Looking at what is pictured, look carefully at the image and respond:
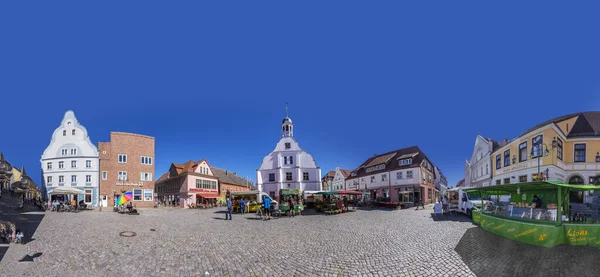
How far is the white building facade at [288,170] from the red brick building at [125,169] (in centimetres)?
1751

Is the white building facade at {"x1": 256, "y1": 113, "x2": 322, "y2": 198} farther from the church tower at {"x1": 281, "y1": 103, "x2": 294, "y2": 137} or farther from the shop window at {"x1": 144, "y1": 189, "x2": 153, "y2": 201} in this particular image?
the shop window at {"x1": 144, "y1": 189, "x2": 153, "y2": 201}

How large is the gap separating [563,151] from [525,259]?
2381 centimetres

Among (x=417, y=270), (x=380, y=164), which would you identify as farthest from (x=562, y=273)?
(x=380, y=164)

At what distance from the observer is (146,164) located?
147 ft

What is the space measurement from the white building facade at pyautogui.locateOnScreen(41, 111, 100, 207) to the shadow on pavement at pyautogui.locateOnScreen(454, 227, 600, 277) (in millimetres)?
47823

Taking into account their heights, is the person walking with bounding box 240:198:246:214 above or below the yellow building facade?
below

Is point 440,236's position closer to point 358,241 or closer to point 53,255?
point 358,241

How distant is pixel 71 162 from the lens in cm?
4181

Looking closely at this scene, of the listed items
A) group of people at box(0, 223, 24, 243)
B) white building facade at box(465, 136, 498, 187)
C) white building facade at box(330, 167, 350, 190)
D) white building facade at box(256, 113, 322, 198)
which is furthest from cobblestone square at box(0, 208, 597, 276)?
white building facade at box(330, 167, 350, 190)

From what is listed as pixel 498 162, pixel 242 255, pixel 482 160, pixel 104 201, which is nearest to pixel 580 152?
pixel 498 162

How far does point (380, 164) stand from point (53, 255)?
45530 mm

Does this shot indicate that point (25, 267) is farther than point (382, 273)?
Yes

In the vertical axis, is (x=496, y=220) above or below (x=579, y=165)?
below

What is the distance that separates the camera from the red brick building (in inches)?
1648
